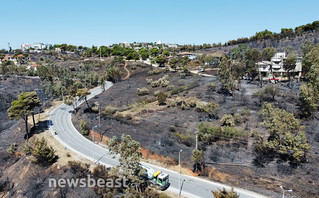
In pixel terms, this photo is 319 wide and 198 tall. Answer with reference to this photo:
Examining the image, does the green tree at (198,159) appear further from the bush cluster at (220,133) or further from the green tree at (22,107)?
the green tree at (22,107)

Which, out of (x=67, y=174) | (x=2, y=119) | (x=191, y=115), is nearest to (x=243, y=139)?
(x=191, y=115)

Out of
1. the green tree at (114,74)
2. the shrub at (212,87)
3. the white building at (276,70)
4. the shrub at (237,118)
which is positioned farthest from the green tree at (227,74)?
the green tree at (114,74)

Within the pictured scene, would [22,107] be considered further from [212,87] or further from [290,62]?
[290,62]

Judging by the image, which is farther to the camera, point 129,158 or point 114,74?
point 114,74

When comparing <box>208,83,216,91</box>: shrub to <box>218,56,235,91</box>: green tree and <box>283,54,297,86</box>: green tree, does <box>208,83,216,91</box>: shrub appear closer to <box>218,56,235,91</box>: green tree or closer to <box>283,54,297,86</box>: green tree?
<box>218,56,235,91</box>: green tree

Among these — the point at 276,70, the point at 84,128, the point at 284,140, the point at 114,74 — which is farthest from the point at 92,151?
the point at 276,70

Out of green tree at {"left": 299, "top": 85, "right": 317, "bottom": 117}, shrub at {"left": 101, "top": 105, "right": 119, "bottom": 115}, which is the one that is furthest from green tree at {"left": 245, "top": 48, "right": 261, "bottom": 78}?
shrub at {"left": 101, "top": 105, "right": 119, "bottom": 115}
